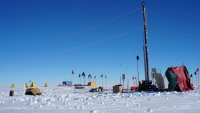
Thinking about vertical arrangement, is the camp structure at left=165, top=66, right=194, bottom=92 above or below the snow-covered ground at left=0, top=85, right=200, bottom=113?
above

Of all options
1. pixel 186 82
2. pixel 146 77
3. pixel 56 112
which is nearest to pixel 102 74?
pixel 146 77

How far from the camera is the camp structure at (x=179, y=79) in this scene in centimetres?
2489

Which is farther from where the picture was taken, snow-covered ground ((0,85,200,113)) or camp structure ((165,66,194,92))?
camp structure ((165,66,194,92))

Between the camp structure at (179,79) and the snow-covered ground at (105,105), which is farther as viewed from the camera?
the camp structure at (179,79)

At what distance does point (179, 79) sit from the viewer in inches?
984

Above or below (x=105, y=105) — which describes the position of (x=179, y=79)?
above

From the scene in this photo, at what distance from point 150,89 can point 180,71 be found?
212 inches

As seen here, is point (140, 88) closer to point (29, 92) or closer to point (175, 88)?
point (175, 88)

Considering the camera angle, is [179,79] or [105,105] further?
[179,79]

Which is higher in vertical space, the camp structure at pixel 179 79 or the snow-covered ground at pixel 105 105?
the camp structure at pixel 179 79

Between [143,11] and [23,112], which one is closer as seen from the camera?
[23,112]

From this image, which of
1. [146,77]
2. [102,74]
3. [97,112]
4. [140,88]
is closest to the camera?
[97,112]

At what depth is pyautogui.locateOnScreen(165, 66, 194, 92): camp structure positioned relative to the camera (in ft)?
81.7

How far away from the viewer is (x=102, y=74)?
187ft
